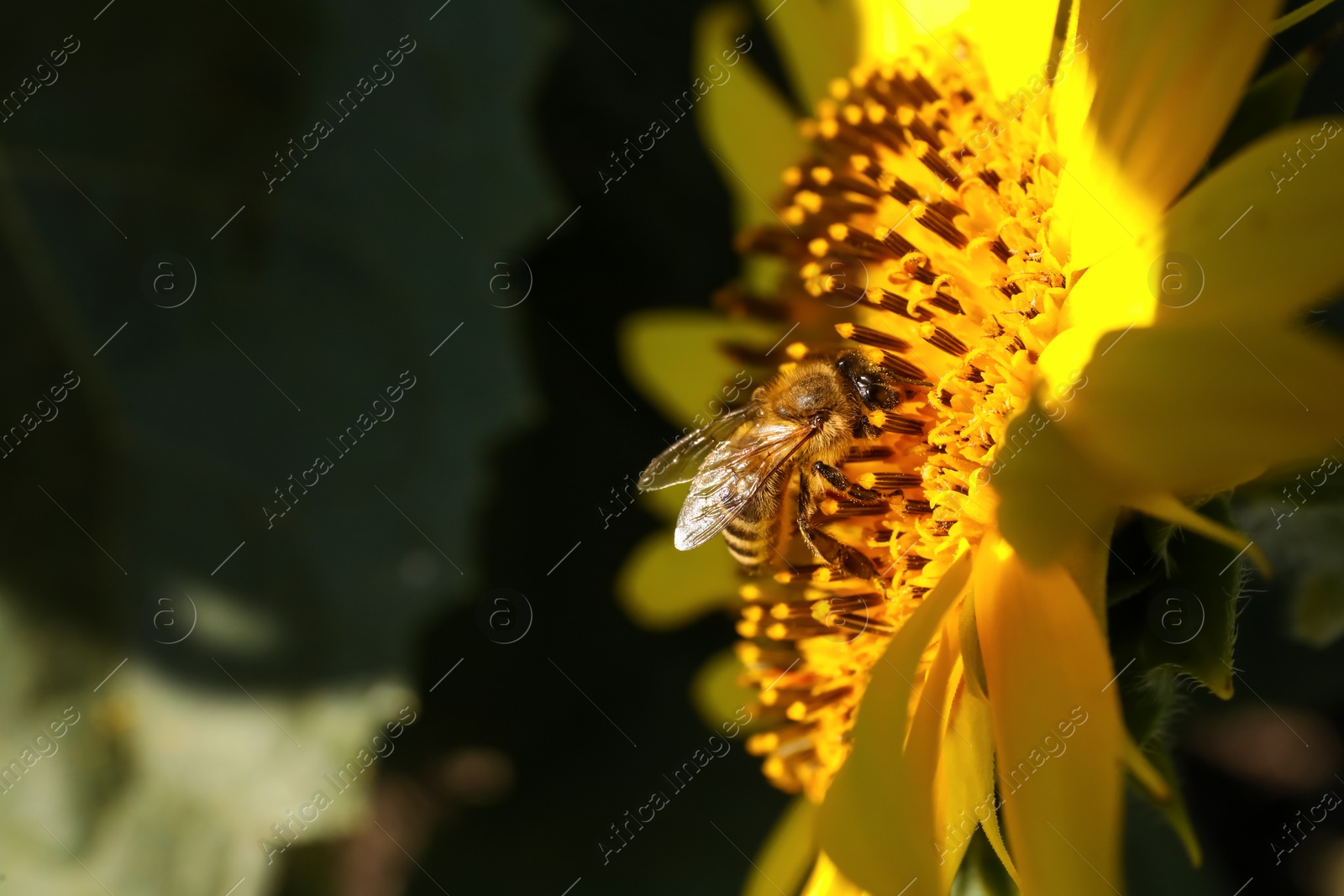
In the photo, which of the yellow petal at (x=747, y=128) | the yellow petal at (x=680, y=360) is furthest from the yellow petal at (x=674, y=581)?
the yellow petal at (x=747, y=128)

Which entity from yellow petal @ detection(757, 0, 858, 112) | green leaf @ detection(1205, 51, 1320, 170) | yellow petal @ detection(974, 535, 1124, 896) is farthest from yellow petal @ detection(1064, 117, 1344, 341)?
yellow petal @ detection(757, 0, 858, 112)

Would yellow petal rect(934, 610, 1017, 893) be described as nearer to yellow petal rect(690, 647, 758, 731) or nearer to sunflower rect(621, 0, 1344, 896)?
sunflower rect(621, 0, 1344, 896)

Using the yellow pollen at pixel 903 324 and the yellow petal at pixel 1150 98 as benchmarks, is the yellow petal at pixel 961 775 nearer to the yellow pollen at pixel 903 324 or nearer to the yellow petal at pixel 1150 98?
the yellow pollen at pixel 903 324

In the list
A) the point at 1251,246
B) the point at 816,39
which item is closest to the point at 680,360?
the point at 816,39

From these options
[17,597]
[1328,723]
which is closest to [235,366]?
[17,597]

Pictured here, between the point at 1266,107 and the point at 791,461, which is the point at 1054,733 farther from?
the point at 1266,107

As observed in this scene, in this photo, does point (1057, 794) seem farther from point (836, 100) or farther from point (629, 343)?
point (629, 343)

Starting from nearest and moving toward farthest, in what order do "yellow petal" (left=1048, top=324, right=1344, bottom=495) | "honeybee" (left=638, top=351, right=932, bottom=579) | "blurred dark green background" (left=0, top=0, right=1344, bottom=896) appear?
1. "yellow petal" (left=1048, top=324, right=1344, bottom=495)
2. "honeybee" (left=638, top=351, right=932, bottom=579)
3. "blurred dark green background" (left=0, top=0, right=1344, bottom=896)
